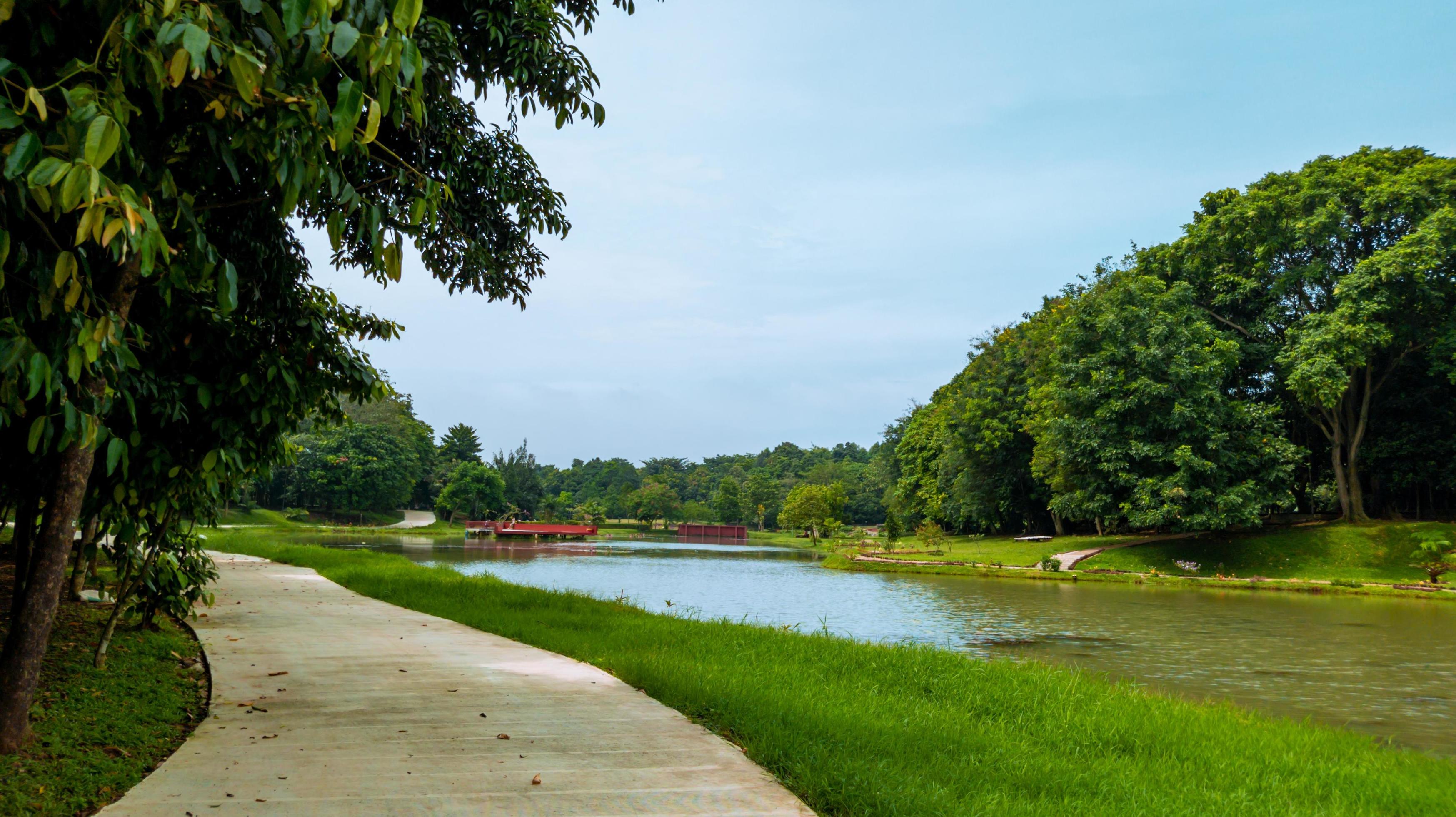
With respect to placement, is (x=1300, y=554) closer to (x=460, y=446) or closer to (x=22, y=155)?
(x=22, y=155)

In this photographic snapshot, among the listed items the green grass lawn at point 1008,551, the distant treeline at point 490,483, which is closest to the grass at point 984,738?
the green grass lawn at point 1008,551

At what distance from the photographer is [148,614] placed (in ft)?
25.5

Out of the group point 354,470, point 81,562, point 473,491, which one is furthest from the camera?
point 473,491

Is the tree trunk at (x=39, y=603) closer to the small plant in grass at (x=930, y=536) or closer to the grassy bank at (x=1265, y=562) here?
the grassy bank at (x=1265, y=562)

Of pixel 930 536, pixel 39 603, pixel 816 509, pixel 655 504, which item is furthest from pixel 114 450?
pixel 655 504

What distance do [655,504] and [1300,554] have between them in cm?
6219

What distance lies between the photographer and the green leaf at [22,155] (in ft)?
6.19

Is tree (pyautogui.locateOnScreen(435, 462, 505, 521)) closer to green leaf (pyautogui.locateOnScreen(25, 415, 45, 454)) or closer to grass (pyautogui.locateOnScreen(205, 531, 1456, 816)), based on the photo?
grass (pyautogui.locateOnScreen(205, 531, 1456, 816))

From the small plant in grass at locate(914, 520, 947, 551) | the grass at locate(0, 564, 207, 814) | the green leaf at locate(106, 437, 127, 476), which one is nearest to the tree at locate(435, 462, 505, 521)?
the small plant in grass at locate(914, 520, 947, 551)

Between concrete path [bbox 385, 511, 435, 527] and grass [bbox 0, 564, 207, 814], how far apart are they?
62.2 metres

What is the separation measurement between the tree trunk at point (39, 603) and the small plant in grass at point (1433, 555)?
96.9 ft

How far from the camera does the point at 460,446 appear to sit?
8125cm

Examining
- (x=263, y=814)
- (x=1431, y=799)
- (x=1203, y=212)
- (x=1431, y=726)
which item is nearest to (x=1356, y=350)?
(x=1203, y=212)

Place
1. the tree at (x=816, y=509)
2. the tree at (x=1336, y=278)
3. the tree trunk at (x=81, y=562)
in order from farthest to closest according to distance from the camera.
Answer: the tree at (x=816, y=509) < the tree at (x=1336, y=278) < the tree trunk at (x=81, y=562)
